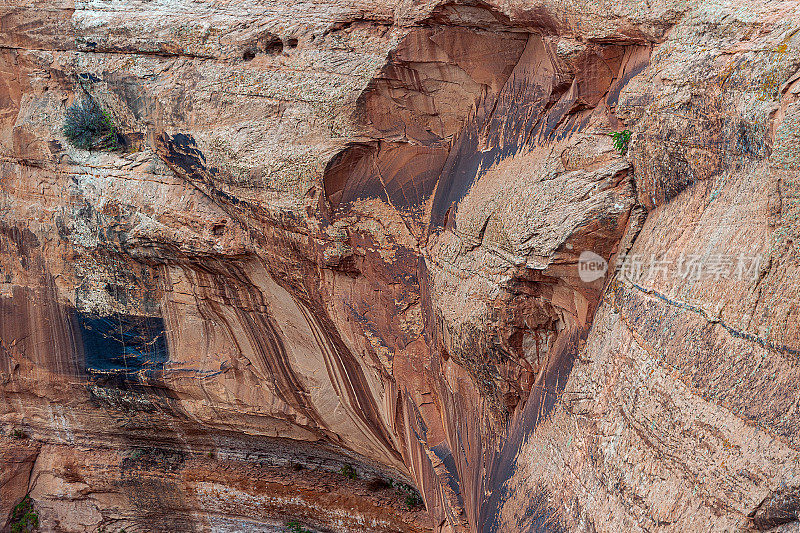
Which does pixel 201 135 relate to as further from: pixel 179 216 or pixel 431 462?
pixel 431 462

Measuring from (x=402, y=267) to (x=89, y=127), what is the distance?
16.9 ft

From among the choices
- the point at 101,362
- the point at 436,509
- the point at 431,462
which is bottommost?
the point at 436,509

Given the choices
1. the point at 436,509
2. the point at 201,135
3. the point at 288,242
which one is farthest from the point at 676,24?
the point at 436,509

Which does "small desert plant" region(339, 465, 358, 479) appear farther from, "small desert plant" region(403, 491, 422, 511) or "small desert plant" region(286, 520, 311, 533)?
"small desert plant" region(286, 520, 311, 533)

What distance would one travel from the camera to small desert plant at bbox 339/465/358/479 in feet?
37.2

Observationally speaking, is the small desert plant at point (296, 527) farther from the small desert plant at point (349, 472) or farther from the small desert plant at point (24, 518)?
the small desert plant at point (24, 518)

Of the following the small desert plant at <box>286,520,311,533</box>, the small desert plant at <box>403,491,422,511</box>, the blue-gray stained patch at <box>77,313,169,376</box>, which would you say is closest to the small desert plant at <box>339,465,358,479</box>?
the small desert plant at <box>403,491,422,511</box>

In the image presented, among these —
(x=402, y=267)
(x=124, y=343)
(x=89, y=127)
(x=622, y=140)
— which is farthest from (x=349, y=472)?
(x=622, y=140)

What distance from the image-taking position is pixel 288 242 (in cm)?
827

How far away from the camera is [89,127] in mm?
9594

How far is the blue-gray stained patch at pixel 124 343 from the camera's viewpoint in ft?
33.6

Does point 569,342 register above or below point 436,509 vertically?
above

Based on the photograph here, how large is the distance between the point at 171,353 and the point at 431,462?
448 cm

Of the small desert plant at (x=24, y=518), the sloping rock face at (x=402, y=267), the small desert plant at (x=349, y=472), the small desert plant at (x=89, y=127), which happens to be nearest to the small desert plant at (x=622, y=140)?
the sloping rock face at (x=402, y=267)
